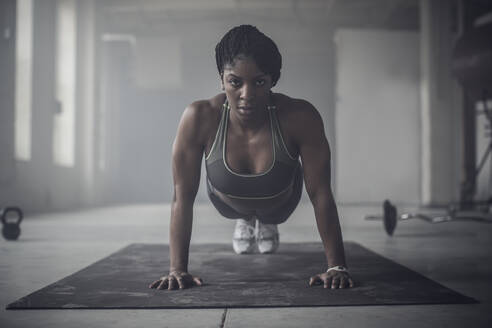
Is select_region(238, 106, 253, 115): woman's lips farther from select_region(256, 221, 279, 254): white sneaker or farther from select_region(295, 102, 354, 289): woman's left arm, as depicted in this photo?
select_region(256, 221, 279, 254): white sneaker

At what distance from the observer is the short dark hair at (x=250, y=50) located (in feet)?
5.02

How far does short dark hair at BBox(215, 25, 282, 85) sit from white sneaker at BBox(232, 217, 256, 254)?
0.96m

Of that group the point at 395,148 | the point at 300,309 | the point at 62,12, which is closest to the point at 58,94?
the point at 62,12

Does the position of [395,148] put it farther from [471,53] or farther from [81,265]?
[81,265]

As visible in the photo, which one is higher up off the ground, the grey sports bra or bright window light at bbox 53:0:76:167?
bright window light at bbox 53:0:76:167

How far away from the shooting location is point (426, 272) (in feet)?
6.13

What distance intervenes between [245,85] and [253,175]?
0.37 m

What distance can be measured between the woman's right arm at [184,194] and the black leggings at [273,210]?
510mm

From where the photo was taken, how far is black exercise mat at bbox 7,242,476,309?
4.43 ft

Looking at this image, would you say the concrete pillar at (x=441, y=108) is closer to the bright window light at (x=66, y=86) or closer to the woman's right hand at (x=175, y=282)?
the bright window light at (x=66, y=86)

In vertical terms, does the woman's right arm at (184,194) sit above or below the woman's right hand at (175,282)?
above

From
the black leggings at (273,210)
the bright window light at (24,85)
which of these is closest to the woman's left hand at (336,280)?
the black leggings at (273,210)

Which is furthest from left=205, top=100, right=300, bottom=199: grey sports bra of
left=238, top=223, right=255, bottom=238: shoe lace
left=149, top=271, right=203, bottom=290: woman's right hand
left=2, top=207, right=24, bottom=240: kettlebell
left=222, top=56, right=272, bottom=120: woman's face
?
left=2, top=207, right=24, bottom=240: kettlebell

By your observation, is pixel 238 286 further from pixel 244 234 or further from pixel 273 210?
pixel 244 234
